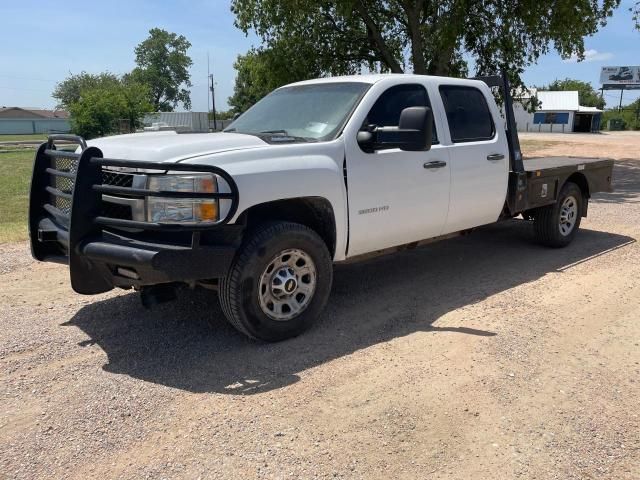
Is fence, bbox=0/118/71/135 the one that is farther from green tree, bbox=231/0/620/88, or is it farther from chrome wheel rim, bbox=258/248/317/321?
chrome wheel rim, bbox=258/248/317/321

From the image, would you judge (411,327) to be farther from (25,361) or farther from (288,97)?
(25,361)

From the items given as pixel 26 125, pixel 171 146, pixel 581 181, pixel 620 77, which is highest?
pixel 620 77

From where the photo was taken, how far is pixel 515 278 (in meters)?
6.21

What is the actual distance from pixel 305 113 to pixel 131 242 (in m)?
2.03

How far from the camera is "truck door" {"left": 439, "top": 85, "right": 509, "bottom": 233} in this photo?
5.69 metres

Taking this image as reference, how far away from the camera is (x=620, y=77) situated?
96.8m

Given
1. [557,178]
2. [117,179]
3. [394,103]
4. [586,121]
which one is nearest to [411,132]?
[394,103]

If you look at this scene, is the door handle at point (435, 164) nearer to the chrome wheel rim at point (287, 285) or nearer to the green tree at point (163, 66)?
the chrome wheel rim at point (287, 285)

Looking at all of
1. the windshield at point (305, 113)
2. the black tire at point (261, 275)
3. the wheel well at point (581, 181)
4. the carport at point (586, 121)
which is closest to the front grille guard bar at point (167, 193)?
the black tire at point (261, 275)

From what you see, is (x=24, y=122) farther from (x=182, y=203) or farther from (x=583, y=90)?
(x=182, y=203)

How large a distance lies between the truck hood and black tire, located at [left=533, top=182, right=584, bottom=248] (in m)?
4.24

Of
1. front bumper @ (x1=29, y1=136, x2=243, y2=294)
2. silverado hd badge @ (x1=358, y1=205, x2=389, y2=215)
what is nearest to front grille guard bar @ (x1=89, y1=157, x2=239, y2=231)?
front bumper @ (x1=29, y1=136, x2=243, y2=294)

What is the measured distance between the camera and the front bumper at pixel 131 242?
3.77m

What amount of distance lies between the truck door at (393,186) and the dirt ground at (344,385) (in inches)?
26.8
